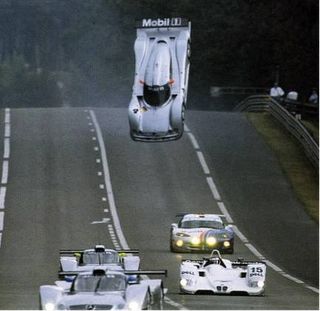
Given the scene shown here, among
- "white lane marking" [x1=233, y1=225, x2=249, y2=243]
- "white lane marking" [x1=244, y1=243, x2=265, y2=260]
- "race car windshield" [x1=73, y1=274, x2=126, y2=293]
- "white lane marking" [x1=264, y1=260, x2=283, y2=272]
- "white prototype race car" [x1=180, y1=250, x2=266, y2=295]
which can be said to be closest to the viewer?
"race car windshield" [x1=73, y1=274, x2=126, y2=293]

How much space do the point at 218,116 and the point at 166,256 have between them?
110 ft

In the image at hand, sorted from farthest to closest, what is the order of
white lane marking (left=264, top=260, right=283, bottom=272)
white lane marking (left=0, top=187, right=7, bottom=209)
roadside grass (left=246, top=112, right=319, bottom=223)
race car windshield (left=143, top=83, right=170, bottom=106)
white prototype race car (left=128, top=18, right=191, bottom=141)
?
roadside grass (left=246, top=112, right=319, bottom=223), white lane marking (left=0, top=187, right=7, bottom=209), race car windshield (left=143, top=83, right=170, bottom=106), white prototype race car (left=128, top=18, right=191, bottom=141), white lane marking (left=264, top=260, right=283, bottom=272)

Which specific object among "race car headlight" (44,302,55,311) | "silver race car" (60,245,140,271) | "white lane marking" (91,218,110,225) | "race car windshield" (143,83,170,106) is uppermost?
"race car windshield" (143,83,170,106)

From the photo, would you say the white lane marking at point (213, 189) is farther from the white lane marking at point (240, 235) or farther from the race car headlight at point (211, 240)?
the race car headlight at point (211, 240)

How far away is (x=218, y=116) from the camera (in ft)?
263

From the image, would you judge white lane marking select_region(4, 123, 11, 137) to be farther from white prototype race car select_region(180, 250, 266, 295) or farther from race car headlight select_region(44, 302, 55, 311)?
race car headlight select_region(44, 302, 55, 311)

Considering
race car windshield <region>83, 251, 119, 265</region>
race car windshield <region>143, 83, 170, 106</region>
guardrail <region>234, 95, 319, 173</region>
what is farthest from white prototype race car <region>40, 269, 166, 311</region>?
guardrail <region>234, 95, 319, 173</region>

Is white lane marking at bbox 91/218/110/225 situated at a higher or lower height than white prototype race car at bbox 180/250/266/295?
higher

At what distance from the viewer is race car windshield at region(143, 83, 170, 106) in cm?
4944

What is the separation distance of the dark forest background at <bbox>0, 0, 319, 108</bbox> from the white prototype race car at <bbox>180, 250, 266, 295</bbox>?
4554 centimetres

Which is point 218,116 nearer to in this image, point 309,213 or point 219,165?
point 219,165

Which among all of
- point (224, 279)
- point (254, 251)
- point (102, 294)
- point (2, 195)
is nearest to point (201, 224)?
point (254, 251)

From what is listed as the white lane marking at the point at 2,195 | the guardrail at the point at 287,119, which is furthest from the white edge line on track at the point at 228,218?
the white lane marking at the point at 2,195

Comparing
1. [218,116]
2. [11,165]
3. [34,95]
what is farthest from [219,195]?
[34,95]
